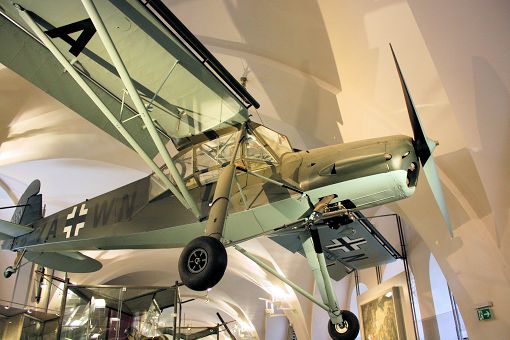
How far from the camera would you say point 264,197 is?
407 centimetres

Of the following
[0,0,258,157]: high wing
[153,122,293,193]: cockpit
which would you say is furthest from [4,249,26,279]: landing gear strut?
[153,122,293,193]: cockpit

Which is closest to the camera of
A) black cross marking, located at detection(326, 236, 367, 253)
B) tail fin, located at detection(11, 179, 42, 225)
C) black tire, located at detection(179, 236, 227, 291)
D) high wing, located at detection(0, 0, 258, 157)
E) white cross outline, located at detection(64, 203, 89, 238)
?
black tire, located at detection(179, 236, 227, 291)

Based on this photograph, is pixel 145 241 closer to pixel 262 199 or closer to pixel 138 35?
pixel 262 199

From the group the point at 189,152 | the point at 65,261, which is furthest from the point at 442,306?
the point at 65,261

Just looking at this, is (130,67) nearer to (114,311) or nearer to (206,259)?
(206,259)

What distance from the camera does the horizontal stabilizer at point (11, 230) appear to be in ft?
19.9

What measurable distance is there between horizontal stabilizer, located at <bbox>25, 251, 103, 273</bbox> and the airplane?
34.8 inches

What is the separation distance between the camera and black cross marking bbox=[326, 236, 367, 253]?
6.41 metres

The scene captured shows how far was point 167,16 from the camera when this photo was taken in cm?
348

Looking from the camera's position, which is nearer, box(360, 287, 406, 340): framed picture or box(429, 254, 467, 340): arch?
box(429, 254, 467, 340): arch

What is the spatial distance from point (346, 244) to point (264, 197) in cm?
289

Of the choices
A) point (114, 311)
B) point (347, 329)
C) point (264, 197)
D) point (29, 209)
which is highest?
point (29, 209)

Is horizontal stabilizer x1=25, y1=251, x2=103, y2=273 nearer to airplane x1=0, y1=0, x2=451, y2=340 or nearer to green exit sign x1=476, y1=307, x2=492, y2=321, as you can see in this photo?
airplane x1=0, y1=0, x2=451, y2=340

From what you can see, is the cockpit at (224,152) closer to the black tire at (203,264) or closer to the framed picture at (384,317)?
the black tire at (203,264)
